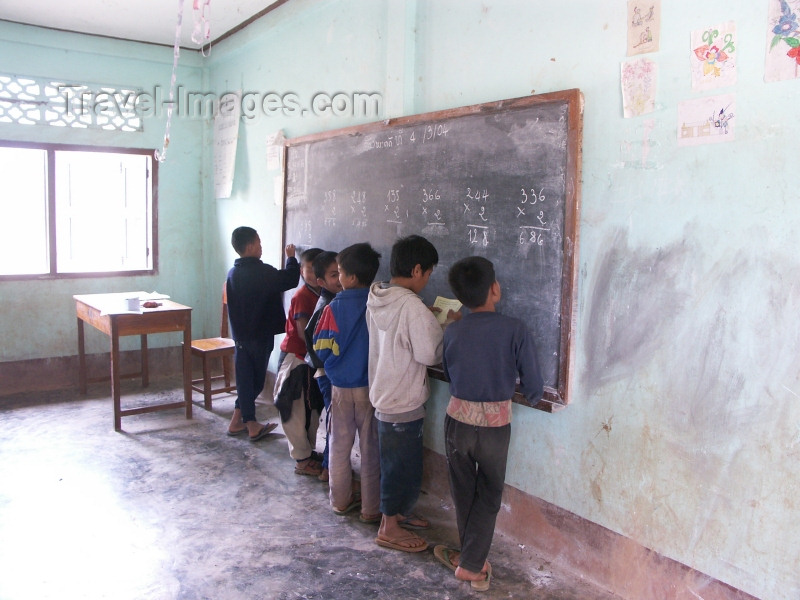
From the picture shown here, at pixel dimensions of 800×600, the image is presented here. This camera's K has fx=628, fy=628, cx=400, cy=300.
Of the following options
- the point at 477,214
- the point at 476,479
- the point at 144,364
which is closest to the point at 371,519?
the point at 476,479

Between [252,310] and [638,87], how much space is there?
256 cm

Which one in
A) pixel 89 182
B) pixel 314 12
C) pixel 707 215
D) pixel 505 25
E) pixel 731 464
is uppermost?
pixel 314 12

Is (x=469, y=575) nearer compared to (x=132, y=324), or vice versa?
(x=469, y=575)

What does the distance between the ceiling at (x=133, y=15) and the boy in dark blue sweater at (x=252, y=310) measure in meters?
1.60

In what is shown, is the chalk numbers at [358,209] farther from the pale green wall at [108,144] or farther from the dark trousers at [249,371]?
the pale green wall at [108,144]

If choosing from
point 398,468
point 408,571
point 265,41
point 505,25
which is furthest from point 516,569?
point 265,41

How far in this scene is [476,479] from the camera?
2.38 m

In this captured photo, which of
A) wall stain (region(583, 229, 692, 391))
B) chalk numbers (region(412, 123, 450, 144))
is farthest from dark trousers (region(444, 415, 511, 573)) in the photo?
chalk numbers (region(412, 123, 450, 144))

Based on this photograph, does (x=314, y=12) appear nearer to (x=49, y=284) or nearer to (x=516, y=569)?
(x=49, y=284)

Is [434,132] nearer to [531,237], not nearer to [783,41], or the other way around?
[531,237]

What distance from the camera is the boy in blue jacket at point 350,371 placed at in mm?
2801

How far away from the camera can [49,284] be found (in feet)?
16.9

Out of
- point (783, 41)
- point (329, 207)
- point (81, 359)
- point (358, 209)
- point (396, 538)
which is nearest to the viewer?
point (783, 41)

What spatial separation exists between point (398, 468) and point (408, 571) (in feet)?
1.33
